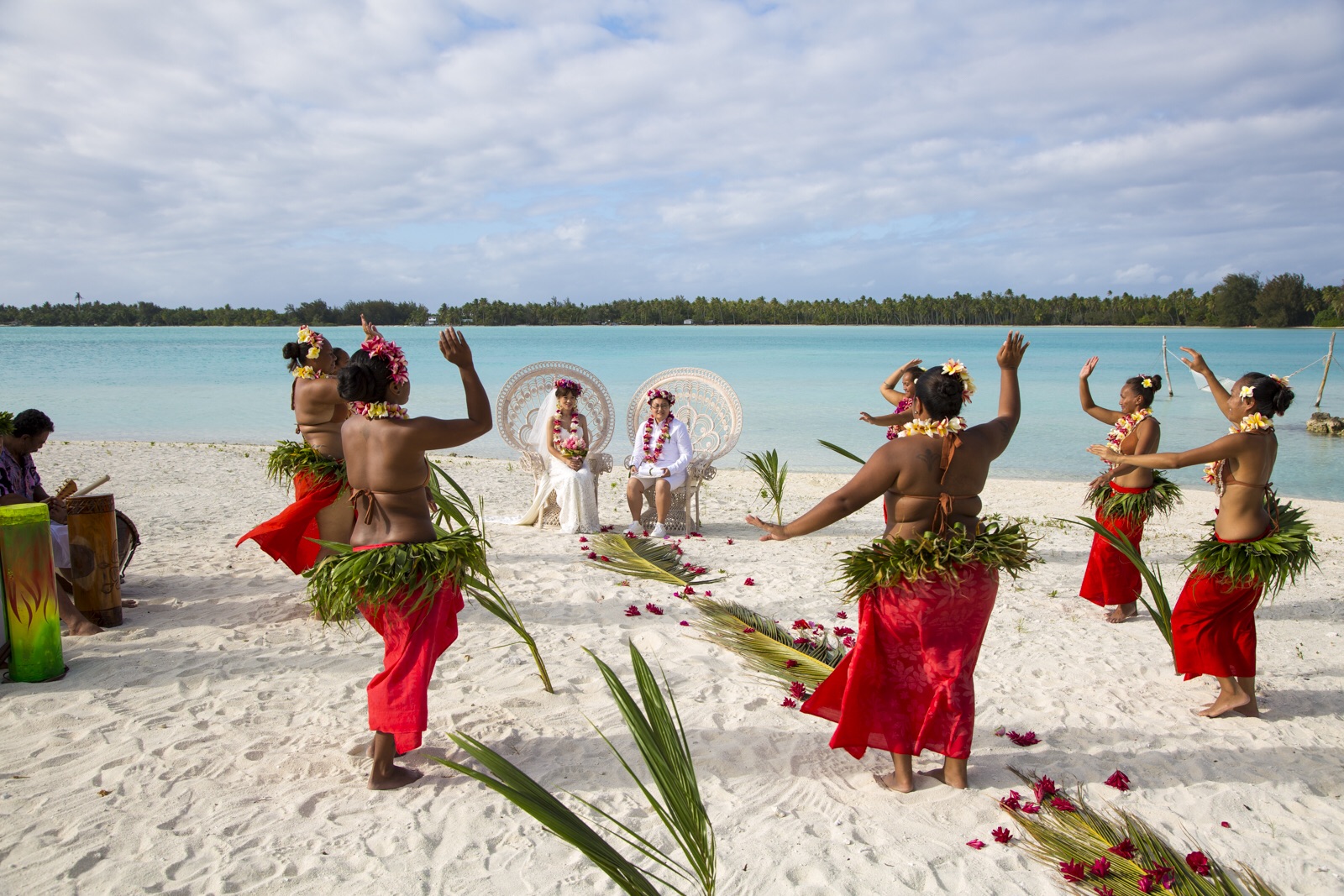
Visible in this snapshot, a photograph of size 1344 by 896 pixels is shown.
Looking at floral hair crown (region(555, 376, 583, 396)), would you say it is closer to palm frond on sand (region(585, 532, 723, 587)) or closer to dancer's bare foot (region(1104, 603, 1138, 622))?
palm frond on sand (region(585, 532, 723, 587))

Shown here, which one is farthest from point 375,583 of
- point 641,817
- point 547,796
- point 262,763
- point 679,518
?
point 679,518

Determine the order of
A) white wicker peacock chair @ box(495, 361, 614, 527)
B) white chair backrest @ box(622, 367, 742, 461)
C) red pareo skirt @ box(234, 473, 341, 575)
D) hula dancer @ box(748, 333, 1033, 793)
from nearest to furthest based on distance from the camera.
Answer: hula dancer @ box(748, 333, 1033, 793)
red pareo skirt @ box(234, 473, 341, 575)
white wicker peacock chair @ box(495, 361, 614, 527)
white chair backrest @ box(622, 367, 742, 461)

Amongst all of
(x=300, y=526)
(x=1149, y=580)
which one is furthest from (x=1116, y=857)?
(x=300, y=526)

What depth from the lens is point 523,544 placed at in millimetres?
7398

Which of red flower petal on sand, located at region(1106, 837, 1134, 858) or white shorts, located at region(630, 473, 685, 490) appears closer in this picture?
red flower petal on sand, located at region(1106, 837, 1134, 858)

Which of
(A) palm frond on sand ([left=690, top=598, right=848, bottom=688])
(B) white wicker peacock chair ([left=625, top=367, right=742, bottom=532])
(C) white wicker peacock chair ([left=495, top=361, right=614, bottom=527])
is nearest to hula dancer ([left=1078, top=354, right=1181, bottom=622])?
(A) palm frond on sand ([left=690, top=598, right=848, bottom=688])

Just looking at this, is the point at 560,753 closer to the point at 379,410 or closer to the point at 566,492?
the point at 379,410

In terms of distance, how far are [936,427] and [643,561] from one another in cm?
388

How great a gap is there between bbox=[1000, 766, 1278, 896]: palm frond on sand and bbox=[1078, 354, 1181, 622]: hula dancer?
2.67 metres

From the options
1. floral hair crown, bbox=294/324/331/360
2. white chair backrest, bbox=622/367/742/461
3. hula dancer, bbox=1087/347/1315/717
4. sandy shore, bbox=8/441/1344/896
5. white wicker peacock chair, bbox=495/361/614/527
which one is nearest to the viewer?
sandy shore, bbox=8/441/1344/896

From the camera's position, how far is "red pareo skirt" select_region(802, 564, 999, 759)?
317 centimetres

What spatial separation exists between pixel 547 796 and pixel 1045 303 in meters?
109

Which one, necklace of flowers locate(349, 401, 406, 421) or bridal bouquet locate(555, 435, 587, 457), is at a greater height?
necklace of flowers locate(349, 401, 406, 421)

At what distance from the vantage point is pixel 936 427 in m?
3.17
